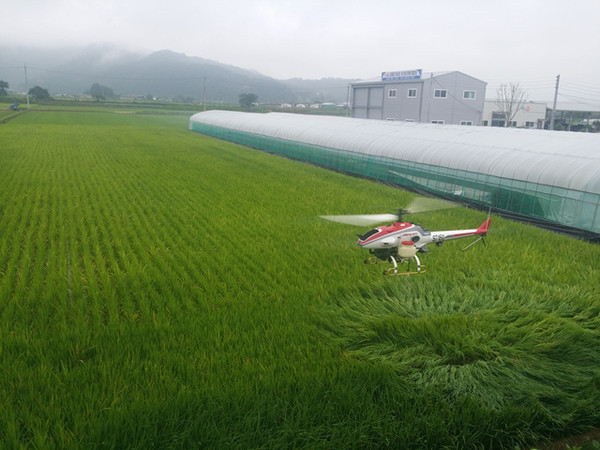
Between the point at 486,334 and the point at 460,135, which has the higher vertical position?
the point at 460,135

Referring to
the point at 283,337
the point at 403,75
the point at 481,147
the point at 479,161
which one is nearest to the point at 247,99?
the point at 403,75

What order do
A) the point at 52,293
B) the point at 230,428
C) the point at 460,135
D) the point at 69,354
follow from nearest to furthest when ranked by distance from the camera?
the point at 230,428
the point at 69,354
the point at 52,293
the point at 460,135

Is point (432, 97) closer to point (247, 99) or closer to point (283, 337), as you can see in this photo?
point (283, 337)

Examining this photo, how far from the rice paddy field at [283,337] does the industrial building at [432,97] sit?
3226 centimetres

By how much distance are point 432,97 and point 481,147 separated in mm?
26355

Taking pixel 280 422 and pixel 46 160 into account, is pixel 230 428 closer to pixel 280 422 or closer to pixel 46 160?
pixel 280 422

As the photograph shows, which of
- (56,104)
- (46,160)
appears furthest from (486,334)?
(56,104)

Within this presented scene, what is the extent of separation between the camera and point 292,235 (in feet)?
40.1

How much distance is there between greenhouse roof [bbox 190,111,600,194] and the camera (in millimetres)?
14938

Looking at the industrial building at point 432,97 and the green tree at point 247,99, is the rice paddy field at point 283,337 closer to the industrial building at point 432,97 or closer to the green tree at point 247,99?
the industrial building at point 432,97

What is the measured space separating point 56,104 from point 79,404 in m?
94.1

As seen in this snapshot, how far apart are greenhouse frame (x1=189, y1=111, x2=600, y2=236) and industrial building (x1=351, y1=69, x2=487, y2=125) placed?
50.8 ft

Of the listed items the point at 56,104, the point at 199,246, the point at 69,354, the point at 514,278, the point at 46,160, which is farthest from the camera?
the point at 56,104

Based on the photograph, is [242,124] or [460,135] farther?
[242,124]
